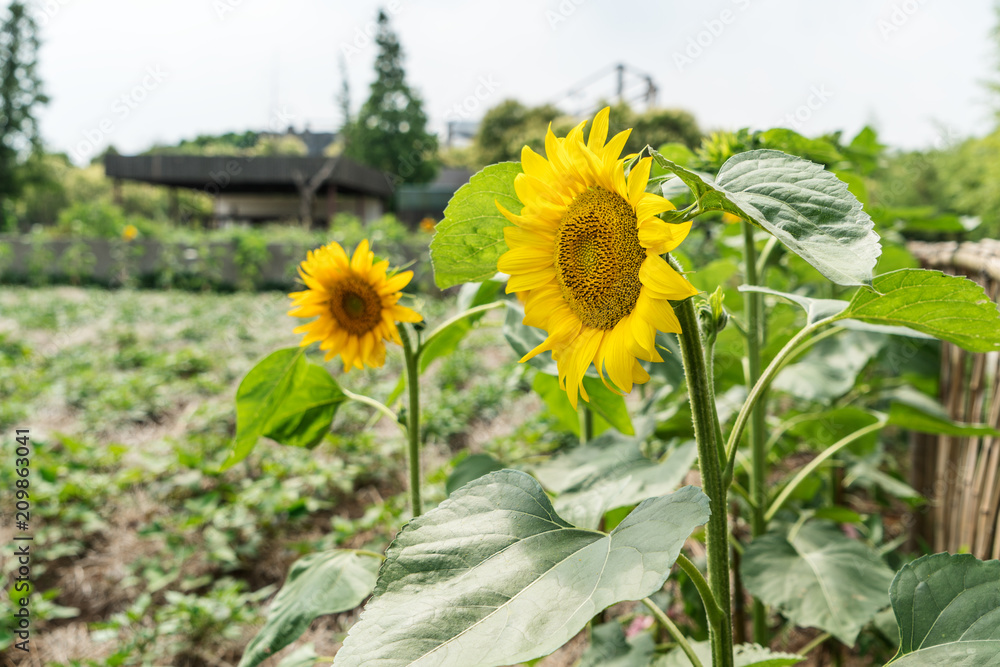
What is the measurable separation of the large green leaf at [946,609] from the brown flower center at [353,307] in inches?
30.6

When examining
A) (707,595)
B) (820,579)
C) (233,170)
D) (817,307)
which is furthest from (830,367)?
(233,170)

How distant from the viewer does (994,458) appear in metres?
1.14

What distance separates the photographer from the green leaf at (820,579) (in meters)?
0.78

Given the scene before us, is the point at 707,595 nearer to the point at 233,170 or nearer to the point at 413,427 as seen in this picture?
the point at 413,427

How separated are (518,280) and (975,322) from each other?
41 centimetres

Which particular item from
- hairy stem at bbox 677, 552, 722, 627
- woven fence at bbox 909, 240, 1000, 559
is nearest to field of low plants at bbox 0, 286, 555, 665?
hairy stem at bbox 677, 552, 722, 627

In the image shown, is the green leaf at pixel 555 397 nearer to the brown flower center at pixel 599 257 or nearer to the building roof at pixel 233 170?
the brown flower center at pixel 599 257

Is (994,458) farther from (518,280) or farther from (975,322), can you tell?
(518,280)

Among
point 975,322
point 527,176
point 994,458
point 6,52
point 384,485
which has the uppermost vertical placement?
point 6,52

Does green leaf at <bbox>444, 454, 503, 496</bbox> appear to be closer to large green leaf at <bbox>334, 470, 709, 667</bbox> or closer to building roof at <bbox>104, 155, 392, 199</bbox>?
large green leaf at <bbox>334, 470, 709, 667</bbox>

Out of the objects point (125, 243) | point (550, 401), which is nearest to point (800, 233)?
point (550, 401)

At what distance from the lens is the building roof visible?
13086mm

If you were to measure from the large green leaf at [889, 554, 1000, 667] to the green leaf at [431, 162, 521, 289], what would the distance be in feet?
1.58

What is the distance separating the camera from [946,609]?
527 millimetres
